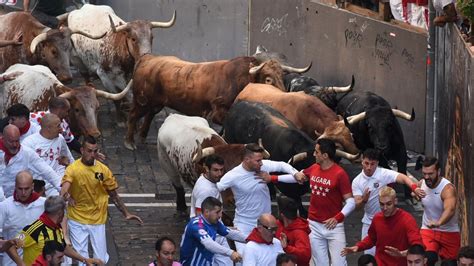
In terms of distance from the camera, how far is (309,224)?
17.0 metres

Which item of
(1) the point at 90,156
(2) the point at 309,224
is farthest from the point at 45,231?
(2) the point at 309,224

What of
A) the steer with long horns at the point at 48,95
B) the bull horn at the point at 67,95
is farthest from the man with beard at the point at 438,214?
the bull horn at the point at 67,95

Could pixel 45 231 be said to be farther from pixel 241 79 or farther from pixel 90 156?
pixel 241 79

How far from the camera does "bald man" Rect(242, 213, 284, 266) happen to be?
15.0 metres

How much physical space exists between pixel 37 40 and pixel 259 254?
990 centimetres

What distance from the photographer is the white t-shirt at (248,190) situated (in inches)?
673

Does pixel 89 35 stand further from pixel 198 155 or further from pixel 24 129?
pixel 24 129

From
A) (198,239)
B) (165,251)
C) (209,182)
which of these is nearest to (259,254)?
(198,239)

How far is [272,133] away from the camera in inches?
821

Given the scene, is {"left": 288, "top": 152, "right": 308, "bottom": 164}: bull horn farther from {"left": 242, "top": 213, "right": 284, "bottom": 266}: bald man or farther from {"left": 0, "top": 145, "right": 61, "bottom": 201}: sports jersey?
{"left": 242, "top": 213, "right": 284, "bottom": 266}: bald man

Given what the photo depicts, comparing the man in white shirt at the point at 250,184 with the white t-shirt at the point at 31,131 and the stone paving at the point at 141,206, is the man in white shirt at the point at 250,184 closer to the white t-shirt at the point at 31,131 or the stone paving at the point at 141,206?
the stone paving at the point at 141,206

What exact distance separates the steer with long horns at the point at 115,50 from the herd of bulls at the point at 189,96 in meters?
0.02

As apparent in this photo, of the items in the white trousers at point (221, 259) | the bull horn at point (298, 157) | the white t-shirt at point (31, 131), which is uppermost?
the white t-shirt at point (31, 131)

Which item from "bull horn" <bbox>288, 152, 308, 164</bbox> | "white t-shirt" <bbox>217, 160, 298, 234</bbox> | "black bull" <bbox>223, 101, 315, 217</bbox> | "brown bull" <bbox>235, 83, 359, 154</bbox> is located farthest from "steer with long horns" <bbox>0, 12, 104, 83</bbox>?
"white t-shirt" <bbox>217, 160, 298, 234</bbox>
